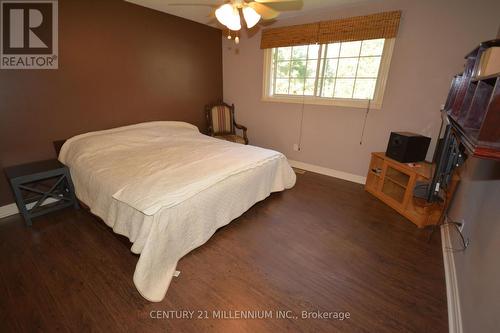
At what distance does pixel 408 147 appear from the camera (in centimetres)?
241

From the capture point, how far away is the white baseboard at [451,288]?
1293 millimetres

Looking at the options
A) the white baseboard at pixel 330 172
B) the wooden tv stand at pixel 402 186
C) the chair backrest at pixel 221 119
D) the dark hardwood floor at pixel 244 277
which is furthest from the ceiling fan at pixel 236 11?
the white baseboard at pixel 330 172

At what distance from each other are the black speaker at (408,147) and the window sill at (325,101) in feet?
2.02

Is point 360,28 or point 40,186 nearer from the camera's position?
point 40,186

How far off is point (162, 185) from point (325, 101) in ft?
8.77

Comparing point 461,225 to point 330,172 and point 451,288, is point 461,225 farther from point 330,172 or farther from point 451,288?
point 330,172

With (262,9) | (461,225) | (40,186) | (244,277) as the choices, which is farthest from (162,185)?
(461,225)

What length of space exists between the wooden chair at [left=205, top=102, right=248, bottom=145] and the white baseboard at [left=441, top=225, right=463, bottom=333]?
9.40 feet

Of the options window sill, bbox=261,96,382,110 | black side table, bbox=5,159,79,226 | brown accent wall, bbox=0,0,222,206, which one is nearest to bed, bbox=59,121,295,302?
black side table, bbox=5,159,79,226

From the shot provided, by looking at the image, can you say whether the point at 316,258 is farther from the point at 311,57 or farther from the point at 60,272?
the point at 311,57

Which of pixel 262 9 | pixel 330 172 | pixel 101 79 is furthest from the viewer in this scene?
pixel 330 172

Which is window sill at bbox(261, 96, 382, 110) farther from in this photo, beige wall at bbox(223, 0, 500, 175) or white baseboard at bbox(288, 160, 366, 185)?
white baseboard at bbox(288, 160, 366, 185)

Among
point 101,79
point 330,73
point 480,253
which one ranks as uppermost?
point 330,73

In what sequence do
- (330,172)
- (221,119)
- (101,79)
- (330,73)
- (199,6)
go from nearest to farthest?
(101,79) < (199,6) < (330,73) < (330,172) < (221,119)
